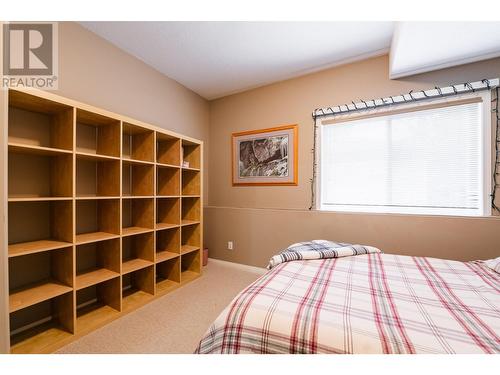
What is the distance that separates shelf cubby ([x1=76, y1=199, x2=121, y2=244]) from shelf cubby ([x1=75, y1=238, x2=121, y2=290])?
4.1 inches

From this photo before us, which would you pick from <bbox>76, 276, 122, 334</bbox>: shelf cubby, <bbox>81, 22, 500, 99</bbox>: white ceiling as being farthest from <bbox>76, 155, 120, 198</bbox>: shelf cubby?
<bbox>81, 22, 500, 99</bbox>: white ceiling

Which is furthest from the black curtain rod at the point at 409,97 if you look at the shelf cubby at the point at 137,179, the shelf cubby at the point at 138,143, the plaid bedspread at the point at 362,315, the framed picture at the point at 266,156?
the shelf cubby at the point at 137,179

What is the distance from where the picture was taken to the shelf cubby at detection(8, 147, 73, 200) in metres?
1.49

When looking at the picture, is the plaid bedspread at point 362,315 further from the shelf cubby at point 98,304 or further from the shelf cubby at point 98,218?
the shelf cubby at point 98,218

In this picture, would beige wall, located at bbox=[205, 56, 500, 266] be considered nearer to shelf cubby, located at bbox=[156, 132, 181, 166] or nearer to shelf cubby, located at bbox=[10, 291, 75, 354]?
shelf cubby, located at bbox=[156, 132, 181, 166]

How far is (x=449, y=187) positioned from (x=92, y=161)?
134 inches

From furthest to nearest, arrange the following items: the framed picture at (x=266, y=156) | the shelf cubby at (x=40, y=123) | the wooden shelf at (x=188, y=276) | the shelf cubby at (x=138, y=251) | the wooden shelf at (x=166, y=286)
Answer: the framed picture at (x=266, y=156) → the wooden shelf at (x=188, y=276) → the wooden shelf at (x=166, y=286) → the shelf cubby at (x=138, y=251) → the shelf cubby at (x=40, y=123)

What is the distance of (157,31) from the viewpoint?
6.40 feet

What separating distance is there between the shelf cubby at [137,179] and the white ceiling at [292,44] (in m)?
1.24

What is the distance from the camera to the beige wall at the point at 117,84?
1783mm

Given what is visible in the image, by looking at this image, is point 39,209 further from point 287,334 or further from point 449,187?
point 449,187

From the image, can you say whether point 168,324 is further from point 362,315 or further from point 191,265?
point 362,315

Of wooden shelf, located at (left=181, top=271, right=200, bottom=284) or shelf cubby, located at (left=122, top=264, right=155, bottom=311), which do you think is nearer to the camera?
shelf cubby, located at (left=122, top=264, right=155, bottom=311)
